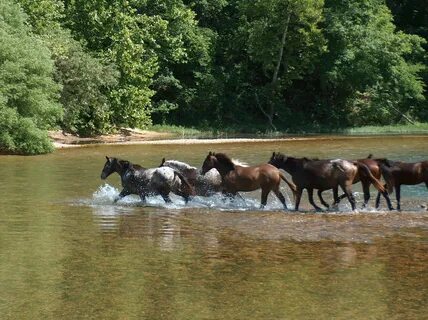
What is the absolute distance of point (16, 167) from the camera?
98.9ft

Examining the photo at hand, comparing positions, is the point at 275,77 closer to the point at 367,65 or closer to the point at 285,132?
the point at 285,132

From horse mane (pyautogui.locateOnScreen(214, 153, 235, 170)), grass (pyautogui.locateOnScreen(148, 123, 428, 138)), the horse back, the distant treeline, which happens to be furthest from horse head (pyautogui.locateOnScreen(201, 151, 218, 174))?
grass (pyautogui.locateOnScreen(148, 123, 428, 138))

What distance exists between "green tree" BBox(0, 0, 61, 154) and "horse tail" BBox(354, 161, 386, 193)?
2001cm

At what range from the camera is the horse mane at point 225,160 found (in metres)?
20.0

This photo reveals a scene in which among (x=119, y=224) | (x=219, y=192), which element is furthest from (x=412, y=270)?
(x=219, y=192)

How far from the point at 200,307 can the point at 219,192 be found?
10.7 meters

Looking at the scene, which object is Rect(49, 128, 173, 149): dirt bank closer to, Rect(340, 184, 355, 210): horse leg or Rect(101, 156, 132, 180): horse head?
Rect(101, 156, 132, 180): horse head

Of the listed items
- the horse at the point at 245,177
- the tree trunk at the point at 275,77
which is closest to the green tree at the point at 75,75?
the tree trunk at the point at 275,77

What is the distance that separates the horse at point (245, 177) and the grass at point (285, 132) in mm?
33412

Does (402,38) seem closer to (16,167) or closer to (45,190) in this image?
(16,167)

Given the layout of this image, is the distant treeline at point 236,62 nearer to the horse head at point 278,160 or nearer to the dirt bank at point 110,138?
the dirt bank at point 110,138

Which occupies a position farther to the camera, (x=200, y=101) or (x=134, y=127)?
(x=200, y=101)

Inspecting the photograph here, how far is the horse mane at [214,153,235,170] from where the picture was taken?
65.7ft

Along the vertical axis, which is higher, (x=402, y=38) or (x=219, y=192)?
(x=402, y=38)
